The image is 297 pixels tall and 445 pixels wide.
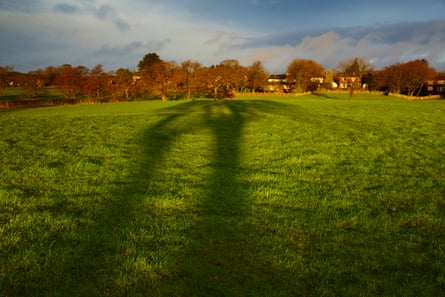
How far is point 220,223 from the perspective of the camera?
7.41 meters

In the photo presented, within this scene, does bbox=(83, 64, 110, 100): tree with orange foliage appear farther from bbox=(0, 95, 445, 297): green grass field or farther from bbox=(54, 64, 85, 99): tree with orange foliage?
bbox=(0, 95, 445, 297): green grass field

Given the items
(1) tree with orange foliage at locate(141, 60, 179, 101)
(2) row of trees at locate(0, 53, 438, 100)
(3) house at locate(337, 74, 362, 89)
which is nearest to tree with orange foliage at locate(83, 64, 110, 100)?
(2) row of trees at locate(0, 53, 438, 100)

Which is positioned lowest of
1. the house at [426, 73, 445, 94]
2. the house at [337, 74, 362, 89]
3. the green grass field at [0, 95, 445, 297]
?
the green grass field at [0, 95, 445, 297]

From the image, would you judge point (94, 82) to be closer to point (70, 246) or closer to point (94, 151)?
point (94, 151)

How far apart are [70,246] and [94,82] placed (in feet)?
274

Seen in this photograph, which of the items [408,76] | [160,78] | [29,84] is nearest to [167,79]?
[160,78]

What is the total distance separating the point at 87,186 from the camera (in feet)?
32.1

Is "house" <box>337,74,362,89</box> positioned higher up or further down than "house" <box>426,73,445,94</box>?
higher up

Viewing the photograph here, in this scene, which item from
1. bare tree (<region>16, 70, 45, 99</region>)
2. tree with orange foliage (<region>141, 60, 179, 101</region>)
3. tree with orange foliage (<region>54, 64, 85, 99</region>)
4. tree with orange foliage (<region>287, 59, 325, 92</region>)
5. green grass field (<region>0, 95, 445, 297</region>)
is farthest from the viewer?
tree with orange foliage (<region>287, 59, 325, 92</region>)

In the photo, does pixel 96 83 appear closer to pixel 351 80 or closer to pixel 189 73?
pixel 189 73

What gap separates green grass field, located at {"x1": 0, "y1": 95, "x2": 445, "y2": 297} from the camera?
5241mm

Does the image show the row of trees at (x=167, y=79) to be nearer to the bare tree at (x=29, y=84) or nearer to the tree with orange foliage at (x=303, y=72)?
the bare tree at (x=29, y=84)

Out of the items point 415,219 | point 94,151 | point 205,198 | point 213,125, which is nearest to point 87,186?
point 205,198

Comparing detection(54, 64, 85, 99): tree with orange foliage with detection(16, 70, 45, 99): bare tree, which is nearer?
detection(16, 70, 45, 99): bare tree
